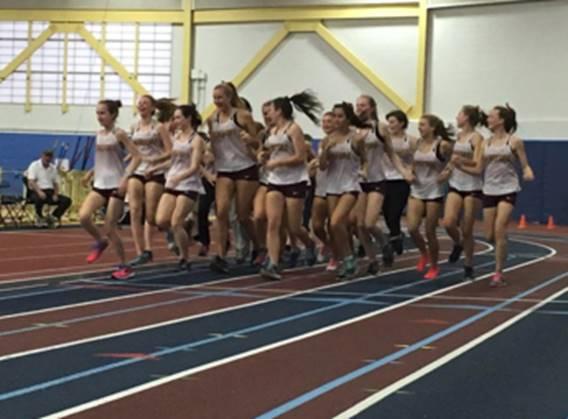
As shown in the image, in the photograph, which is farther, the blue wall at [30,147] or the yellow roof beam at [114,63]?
the yellow roof beam at [114,63]

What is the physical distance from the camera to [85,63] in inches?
1293

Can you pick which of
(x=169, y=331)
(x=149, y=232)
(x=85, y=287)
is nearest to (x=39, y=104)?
(x=149, y=232)

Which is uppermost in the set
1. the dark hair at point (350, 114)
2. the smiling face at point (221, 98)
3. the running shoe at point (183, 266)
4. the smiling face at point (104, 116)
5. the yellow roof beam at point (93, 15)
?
the yellow roof beam at point (93, 15)

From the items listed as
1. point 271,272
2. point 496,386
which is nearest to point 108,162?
point 271,272

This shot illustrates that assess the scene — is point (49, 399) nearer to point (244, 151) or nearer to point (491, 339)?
point (491, 339)

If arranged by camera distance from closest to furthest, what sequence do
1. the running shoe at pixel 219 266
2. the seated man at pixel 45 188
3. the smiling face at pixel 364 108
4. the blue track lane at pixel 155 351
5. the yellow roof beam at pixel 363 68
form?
the blue track lane at pixel 155 351
the running shoe at pixel 219 266
the smiling face at pixel 364 108
the seated man at pixel 45 188
the yellow roof beam at pixel 363 68

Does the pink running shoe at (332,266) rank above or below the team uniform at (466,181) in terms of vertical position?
below

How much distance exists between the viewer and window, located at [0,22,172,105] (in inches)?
1283

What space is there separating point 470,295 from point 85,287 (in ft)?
12.7

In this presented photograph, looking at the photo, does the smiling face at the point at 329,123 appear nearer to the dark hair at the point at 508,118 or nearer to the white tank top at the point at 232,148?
the white tank top at the point at 232,148

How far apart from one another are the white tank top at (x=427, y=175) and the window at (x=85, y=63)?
71.5 ft

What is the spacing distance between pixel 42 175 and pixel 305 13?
43.2 feet

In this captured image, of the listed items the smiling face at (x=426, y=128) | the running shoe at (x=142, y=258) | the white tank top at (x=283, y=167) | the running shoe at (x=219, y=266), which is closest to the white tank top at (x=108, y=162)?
the running shoe at (x=142, y=258)

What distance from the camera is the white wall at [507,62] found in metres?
28.4
